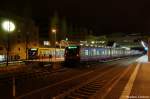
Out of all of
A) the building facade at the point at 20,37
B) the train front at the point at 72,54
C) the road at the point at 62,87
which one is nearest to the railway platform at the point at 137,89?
the road at the point at 62,87

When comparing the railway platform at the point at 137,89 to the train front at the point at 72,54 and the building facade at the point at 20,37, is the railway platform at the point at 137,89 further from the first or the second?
the building facade at the point at 20,37

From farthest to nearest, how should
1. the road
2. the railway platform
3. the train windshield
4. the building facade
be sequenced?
the building facade, the train windshield, the road, the railway platform

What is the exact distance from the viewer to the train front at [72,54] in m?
46.9

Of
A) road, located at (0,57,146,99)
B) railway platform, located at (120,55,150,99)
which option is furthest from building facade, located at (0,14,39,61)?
railway platform, located at (120,55,150,99)

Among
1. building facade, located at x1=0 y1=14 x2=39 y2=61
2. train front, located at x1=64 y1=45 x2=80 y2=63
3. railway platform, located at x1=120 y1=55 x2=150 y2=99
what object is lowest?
railway platform, located at x1=120 y1=55 x2=150 y2=99

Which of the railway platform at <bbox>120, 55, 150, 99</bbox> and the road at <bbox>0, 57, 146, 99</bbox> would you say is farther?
the road at <bbox>0, 57, 146, 99</bbox>

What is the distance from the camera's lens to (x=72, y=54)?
4775cm

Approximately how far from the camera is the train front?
4691 cm

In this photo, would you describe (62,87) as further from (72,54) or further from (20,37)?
(20,37)

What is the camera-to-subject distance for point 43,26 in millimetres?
139750

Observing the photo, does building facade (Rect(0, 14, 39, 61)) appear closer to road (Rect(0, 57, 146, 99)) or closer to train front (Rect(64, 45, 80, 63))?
train front (Rect(64, 45, 80, 63))

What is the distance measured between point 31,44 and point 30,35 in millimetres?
2910

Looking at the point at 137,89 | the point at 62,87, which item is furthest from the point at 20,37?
the point at 137,89

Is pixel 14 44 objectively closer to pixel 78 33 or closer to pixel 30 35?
pixel 30 35
